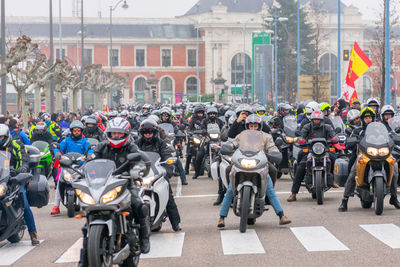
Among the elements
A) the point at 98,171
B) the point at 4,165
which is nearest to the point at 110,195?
the point at 98,171


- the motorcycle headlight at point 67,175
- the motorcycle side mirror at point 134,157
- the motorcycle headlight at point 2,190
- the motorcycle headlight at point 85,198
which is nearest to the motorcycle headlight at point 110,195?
the motorcycle headlight at point 85,198

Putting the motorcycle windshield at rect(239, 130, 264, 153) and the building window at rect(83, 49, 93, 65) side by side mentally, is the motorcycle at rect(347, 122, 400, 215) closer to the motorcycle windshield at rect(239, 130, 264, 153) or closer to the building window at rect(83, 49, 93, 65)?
the motorcycle windshield at rect(239, 130, 264, 153)

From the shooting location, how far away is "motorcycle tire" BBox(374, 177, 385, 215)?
1224 centimetres

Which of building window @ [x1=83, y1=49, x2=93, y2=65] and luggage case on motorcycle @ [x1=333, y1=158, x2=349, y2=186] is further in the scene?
building window @ [x1=83, y1=49, x2=93, y2=65]

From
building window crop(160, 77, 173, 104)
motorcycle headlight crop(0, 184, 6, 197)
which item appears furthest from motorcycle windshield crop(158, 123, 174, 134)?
building window crop(160, 77, 173, 104)

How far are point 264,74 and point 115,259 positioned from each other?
176 ft

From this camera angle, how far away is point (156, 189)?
10.4m

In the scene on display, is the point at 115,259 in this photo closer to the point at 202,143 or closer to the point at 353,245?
the point at 353,245

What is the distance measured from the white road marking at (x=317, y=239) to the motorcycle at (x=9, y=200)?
11.5 ft

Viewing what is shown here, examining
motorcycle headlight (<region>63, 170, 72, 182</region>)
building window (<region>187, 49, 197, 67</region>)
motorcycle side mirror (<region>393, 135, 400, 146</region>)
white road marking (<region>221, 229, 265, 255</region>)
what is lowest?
white road marking (<region>221, 229, 265, 255</region>)

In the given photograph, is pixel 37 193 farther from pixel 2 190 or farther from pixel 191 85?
pixel 191 85

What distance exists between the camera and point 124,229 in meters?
8.13

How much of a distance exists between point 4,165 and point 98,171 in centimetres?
263

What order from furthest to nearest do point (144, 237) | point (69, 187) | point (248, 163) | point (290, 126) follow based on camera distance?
point (290, 126)
point (69, 187)
point (248, 163)
point (144, 237)
